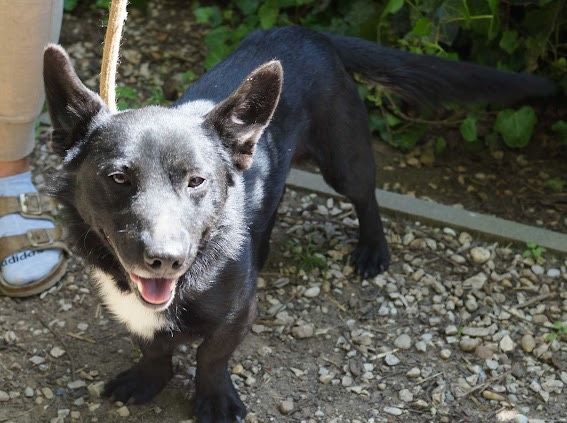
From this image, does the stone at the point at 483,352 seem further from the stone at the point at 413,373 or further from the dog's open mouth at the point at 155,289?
the dog's open mouth at the point at 155,289

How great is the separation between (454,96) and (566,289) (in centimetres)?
108

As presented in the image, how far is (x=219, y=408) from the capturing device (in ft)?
11.5

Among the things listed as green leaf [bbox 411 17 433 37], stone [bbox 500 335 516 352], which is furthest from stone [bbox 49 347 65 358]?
green leaf [bbox 411 17 433 37]

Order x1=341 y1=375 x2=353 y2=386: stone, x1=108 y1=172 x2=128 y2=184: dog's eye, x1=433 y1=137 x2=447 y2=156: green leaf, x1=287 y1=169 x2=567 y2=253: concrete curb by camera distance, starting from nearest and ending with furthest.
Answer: x1=108 y1=172 x2=128 y2=184: dog's eye < x1=341 y1=375 x2=353 y2=386: stone < x1=287 y1=169 x2=567 y2=253: concrete curb < x1=433 y1=137 x2=447 y2=156: green leaf

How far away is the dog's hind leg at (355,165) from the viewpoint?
12.9 ft

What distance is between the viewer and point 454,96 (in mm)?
3988

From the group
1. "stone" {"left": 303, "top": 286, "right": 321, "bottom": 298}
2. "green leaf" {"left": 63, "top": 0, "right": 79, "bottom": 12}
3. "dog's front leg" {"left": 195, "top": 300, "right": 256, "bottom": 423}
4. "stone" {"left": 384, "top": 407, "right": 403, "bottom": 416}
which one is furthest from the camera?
"green leaf" {"left": 63, "top": 0, "right": 79, "bottom": 12}

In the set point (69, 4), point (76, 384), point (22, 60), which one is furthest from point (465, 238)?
point (69, 4)

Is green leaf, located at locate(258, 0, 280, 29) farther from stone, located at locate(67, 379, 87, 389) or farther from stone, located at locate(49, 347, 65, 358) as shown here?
stone, located at locate(67, 379, 87, 389)

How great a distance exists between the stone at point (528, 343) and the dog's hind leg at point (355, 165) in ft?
2.44

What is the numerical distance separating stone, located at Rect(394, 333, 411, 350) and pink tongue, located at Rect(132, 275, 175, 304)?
139 centimetres

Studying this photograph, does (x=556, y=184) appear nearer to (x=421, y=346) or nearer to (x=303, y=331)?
(x=421, y=346)

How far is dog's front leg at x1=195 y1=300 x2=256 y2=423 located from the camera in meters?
3.31

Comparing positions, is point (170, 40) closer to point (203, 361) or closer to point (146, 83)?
point (146, 83)
